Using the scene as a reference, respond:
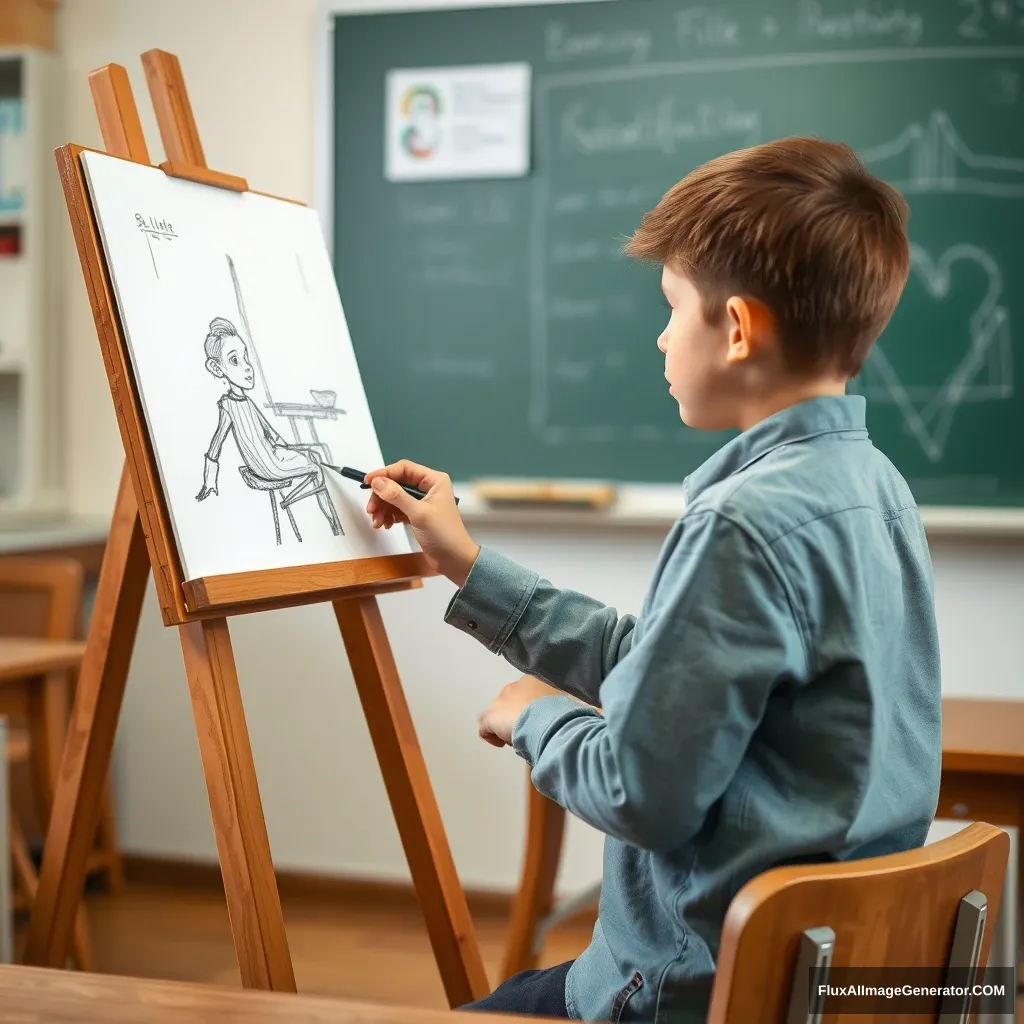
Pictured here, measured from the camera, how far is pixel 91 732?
1.68 metres

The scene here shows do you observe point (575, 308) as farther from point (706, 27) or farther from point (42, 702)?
point (42, 702)

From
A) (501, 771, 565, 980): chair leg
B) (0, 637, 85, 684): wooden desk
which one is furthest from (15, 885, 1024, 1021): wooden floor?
(0, 637, 85, 684): wooden desk

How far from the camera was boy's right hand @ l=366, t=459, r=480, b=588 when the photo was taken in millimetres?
1401

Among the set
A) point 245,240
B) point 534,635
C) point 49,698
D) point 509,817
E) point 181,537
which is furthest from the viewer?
point 509,817

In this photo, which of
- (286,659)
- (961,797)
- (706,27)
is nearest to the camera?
(961,797)

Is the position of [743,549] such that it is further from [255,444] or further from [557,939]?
[557,939]

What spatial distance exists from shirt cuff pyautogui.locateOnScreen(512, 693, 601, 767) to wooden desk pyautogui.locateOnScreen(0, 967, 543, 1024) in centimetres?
24

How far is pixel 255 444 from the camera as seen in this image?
5.23 feet

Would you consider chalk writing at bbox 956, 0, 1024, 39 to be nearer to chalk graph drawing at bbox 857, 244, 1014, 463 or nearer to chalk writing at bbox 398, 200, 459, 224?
chalk graph drawing at bbox 857, 244, 1014, 463

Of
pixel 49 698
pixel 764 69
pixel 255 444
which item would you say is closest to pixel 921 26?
pixel 764 69

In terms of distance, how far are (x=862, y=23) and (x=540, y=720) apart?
2182 millimetres

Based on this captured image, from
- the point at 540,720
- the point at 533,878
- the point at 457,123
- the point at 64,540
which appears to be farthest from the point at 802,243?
the point at 64,540

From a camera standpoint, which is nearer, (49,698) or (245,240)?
(245,240)

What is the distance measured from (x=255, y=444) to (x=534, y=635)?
50cm
